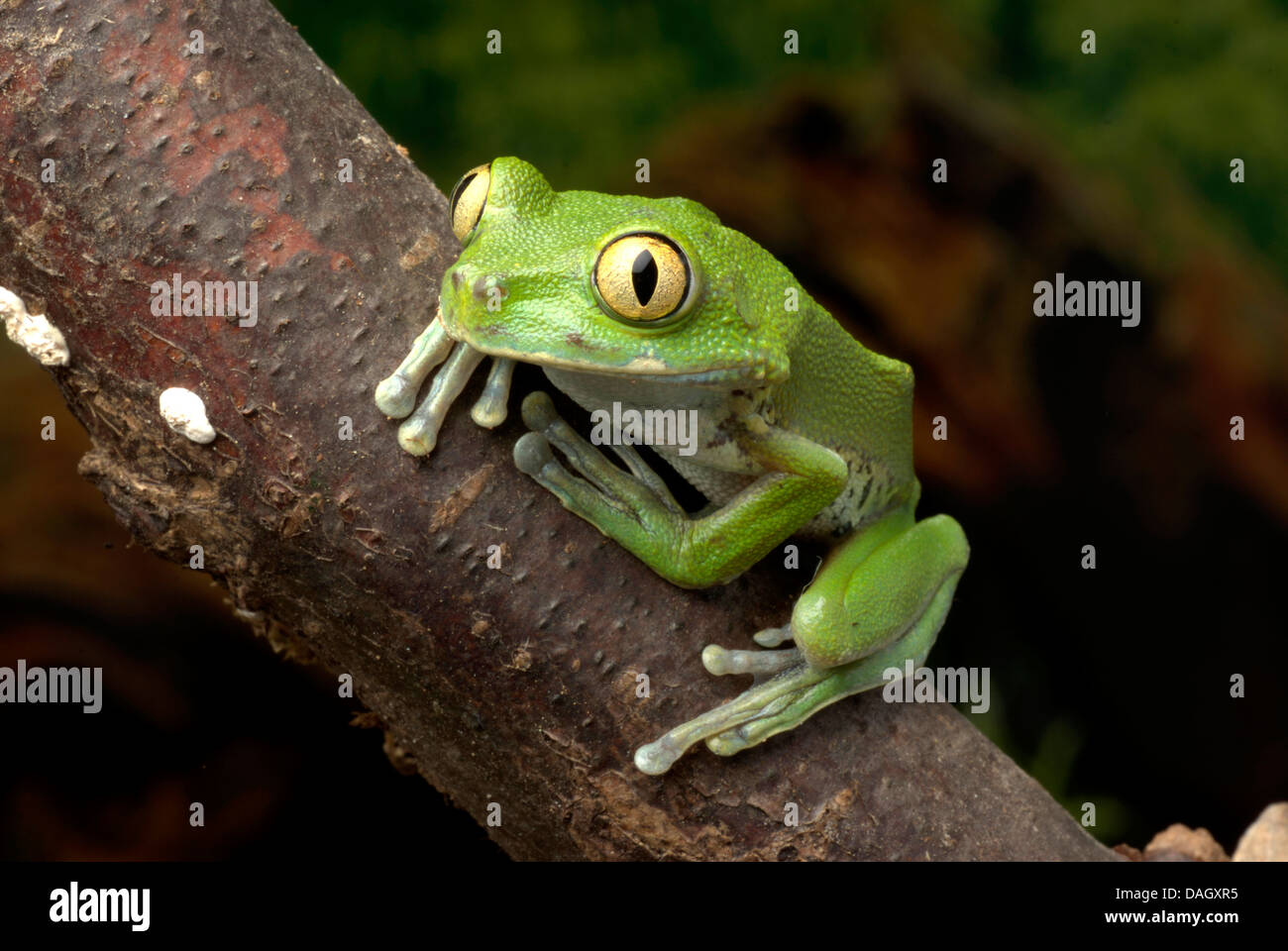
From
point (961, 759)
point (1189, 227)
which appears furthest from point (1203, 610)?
point (961, 759)

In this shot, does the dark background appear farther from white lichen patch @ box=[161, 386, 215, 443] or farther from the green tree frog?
white lichen patch @ box=[161, 386, 215, 443]

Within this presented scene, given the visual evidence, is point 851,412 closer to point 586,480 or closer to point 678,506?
point 678,506

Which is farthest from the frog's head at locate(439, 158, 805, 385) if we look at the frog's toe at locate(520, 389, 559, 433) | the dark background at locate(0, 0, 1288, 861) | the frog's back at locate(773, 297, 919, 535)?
the dark background at locate(0, 0, 1288, 861)

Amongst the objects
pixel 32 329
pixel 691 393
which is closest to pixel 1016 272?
pixel 691 393

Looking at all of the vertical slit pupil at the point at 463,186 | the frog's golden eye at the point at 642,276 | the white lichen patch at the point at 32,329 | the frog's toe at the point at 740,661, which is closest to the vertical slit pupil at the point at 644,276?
the frog's golden eye at the point at 642,276

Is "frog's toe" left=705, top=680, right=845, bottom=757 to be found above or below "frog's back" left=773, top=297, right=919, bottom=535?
below

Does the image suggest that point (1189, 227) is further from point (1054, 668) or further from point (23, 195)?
point (23, 195)

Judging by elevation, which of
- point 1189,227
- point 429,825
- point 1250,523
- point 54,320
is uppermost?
point 1189,227
